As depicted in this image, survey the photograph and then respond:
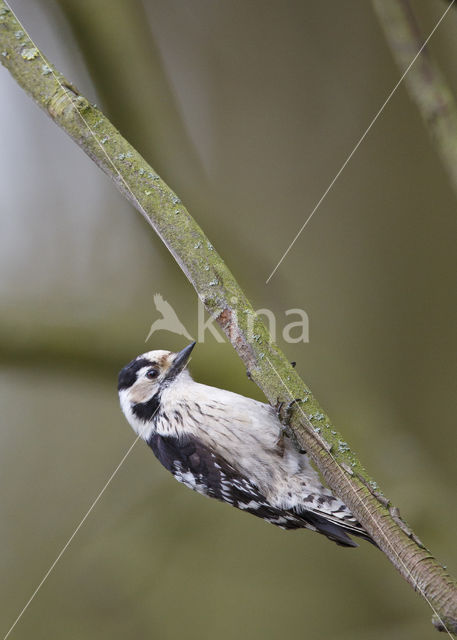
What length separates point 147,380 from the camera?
1990 mm

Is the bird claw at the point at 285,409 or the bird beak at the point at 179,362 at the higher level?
the bird claw at the point at 285,409

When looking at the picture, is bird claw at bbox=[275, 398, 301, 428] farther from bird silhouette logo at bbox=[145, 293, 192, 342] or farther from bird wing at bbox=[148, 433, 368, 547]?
bird silhouette logo at bbox=[145, 293, 192, 342]

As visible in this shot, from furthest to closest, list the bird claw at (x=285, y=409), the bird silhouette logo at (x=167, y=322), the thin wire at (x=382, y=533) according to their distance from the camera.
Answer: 1. the bird silhouette logo at (x=167, y=322)
2. the bird claw at (x=285, y=409)
3. the thin wire at (x=382, y=533)

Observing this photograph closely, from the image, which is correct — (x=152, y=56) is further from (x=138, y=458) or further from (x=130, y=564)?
(x=130, y=564)

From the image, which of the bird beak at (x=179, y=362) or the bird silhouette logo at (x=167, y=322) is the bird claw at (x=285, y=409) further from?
the bird silhouette logo at (x=167, y=322)

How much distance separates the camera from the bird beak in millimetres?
1778

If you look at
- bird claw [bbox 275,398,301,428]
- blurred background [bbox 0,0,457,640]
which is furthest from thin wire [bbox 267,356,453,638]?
blurred background [bbox 0,0,457,640]

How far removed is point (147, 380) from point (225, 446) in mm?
366

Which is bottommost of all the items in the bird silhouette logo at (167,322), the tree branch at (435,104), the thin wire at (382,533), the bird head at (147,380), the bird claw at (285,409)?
the bird head at (147,380)

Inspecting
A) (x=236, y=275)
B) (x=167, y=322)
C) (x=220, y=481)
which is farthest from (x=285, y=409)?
(x=236, y=275)

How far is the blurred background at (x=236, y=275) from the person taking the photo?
256 cm

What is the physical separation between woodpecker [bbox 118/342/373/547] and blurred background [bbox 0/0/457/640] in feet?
1.44

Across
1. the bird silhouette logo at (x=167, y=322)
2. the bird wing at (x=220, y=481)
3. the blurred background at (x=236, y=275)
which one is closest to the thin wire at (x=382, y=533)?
the bird wing at (x=220, y=481)

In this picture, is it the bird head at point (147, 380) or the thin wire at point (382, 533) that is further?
the bird head at point (147, 380)
